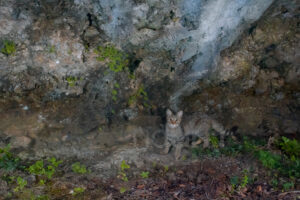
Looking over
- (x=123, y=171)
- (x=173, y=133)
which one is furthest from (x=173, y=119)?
(x=123, y=171)

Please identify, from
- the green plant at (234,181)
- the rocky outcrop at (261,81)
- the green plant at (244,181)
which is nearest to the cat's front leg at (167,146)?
the rocky outcrop at (261,81)

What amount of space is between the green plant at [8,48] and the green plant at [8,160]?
1.69 m

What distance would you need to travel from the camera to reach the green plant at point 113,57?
5.24m

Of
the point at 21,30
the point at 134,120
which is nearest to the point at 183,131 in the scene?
the point at 134,120

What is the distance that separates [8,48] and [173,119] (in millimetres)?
3335

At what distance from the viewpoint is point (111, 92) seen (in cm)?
554

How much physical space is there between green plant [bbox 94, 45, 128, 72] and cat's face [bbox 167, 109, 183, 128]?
1371mm

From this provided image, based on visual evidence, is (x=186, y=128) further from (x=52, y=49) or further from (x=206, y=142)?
(x=52, y=49)

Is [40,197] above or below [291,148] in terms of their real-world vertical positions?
below

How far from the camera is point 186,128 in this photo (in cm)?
556

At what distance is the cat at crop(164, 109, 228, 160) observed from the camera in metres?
5.15

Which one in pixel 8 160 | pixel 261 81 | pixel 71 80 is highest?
pixel 261 81

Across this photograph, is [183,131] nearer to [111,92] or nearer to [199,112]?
[199,112]

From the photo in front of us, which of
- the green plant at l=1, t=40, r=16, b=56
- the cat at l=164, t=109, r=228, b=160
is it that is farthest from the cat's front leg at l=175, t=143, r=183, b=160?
the green plant at l=1, t=40, r=16, b=56
